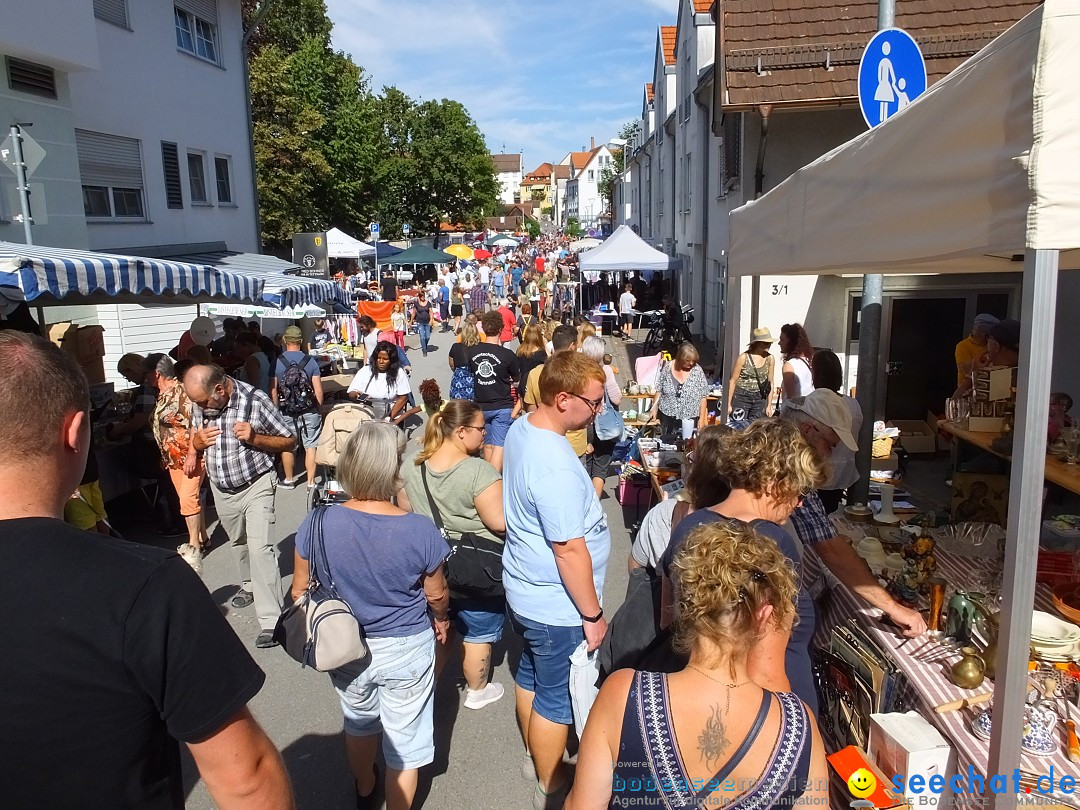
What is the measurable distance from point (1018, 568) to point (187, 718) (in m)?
1.99

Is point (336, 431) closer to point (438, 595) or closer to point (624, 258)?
point (438, 595)

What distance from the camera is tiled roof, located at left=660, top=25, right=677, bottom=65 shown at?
77.7 feet

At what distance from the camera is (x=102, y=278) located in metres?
5.70

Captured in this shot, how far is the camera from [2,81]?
9109 mm

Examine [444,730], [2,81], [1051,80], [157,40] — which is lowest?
[444,730]

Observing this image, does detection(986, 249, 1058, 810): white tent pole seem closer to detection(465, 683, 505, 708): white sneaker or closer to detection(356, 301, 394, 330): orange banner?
detection(465, 683, 505, 708): white sneaker

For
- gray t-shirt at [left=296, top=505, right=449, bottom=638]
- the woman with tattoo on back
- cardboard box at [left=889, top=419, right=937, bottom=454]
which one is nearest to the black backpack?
gray t-shirt at [left=296, top=505, right=449, bottom=638]

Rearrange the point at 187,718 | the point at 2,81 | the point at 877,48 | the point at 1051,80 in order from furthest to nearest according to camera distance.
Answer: the point at 2,81 < the point at 877,48 < the point at 1051,80 < the point at 187,718

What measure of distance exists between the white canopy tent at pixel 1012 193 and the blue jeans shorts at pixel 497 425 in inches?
175

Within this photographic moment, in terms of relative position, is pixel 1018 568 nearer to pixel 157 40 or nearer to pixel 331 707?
pixel 331 707

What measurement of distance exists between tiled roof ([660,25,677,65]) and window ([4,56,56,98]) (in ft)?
61.0

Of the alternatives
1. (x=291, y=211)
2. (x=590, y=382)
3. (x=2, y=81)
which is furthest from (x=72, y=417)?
(x=291, y=211)

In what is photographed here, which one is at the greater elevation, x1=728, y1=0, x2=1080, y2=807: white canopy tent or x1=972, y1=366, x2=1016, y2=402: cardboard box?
x1=728, y1=0, x2=1080, y2=807: white canopy tent

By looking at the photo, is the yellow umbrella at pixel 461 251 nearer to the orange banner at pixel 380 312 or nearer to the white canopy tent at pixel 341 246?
the white canopy tent at pixel 341 246
